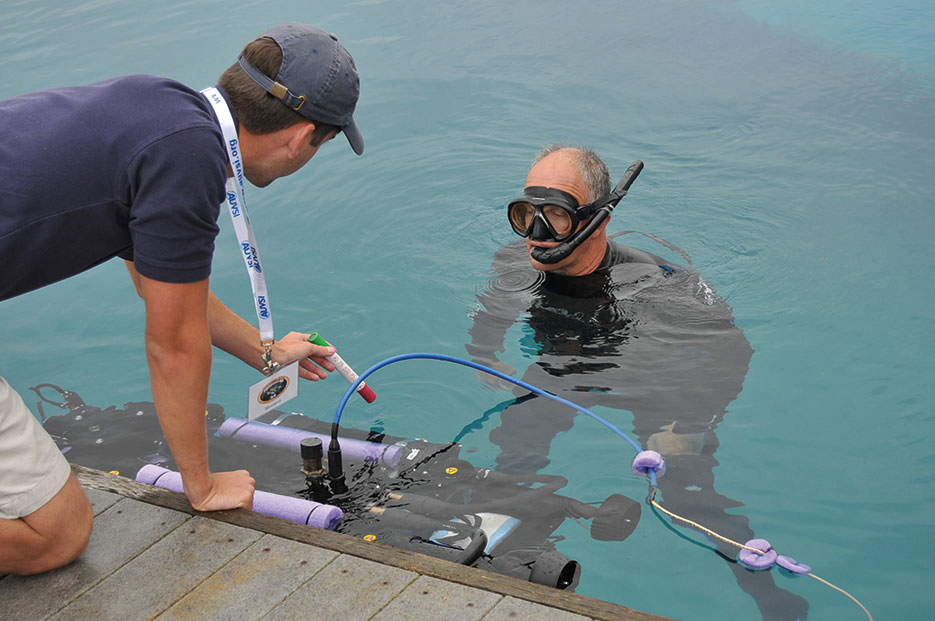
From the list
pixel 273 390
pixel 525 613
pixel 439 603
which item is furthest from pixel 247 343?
pixel 525 613

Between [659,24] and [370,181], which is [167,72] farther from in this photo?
[659,24]

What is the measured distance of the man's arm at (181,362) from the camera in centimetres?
186

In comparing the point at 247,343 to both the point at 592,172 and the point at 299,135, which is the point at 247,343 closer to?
the point at 299,135

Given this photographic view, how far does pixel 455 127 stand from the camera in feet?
24.1

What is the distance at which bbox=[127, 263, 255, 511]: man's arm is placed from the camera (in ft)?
6.11

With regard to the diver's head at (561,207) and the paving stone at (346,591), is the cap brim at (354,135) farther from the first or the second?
the diver's head at (561,207)

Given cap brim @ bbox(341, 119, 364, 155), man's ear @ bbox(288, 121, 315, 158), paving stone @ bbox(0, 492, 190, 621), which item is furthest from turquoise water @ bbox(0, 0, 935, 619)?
man's ear @ bbox(288, 121, 315, 158)

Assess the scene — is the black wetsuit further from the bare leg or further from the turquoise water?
the bare leg

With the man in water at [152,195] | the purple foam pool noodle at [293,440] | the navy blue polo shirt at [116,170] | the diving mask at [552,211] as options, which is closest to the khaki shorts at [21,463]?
the man in water at [152,195]

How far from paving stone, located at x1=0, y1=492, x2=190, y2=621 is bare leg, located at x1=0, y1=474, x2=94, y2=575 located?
3cm

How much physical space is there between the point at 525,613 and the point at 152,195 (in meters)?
1.26

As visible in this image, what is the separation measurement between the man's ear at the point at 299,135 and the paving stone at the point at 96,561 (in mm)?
1093

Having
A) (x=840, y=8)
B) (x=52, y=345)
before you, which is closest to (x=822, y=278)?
(x=52, y=345)

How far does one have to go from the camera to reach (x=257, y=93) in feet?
6.44
